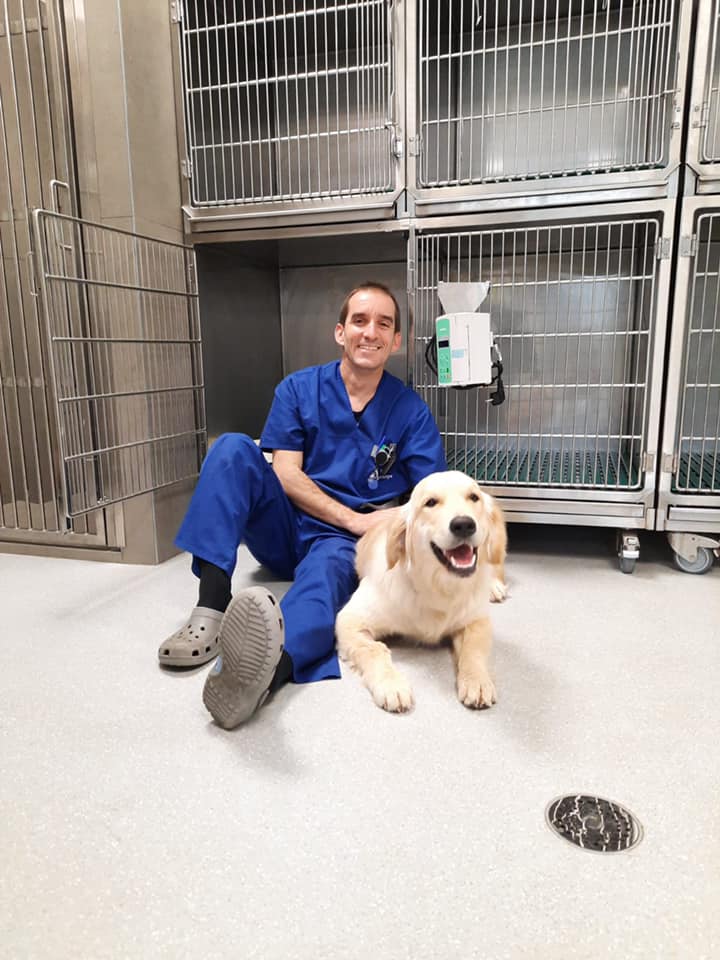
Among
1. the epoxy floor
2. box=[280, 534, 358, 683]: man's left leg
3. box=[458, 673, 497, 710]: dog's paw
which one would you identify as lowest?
the epoxy floor

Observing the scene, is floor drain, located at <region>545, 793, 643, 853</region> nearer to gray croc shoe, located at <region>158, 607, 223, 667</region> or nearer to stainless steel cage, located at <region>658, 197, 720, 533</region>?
gray croc shoe, located at <region>158, 607, 223, 667</region>

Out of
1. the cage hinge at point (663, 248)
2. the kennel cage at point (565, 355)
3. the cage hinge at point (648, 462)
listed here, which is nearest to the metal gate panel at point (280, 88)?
the kennel cage at point (565, 355)

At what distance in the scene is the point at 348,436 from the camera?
201 centimetres

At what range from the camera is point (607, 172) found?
2037 millimetres

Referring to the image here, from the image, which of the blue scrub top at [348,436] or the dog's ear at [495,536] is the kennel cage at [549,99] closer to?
the blue scrub top at [348,436]

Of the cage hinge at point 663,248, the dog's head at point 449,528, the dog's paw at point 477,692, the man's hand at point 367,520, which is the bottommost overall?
the dog's paw at point 477,692

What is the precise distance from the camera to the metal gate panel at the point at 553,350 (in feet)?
8.15

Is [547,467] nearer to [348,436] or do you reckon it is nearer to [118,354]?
[348,436]

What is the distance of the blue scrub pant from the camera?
1475 millimetres

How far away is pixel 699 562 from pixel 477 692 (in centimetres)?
127

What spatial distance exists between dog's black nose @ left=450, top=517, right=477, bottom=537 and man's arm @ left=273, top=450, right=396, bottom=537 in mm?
573

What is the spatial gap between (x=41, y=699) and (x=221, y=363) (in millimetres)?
1656

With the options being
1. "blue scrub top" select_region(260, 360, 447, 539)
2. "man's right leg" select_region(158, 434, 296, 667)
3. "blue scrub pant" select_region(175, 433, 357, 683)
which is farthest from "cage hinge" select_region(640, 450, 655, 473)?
"man's right leg" select_region(158, 434, 296, 667)

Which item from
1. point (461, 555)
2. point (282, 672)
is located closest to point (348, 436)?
point (461, 555)
